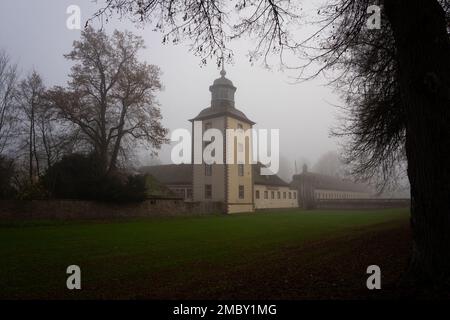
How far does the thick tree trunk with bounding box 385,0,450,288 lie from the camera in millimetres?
4820

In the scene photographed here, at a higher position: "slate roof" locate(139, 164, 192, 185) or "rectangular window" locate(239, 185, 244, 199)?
"slate roof" locate(139, 164, 192, 185)

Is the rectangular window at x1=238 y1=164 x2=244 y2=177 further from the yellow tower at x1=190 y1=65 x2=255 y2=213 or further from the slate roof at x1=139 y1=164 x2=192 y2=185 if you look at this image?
the slate roof at x1=139 y1=164 x2=192 y2=185

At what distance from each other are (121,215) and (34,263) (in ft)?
62.0

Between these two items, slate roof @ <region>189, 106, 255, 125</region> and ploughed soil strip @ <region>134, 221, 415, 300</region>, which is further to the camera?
slate roof @ <region>189, 106, 255, 125</region>

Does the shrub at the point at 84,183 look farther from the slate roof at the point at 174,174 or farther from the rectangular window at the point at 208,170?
the slate roof at the point at 174,174

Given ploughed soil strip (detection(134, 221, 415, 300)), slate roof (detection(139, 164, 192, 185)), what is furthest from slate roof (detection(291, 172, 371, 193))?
ploughed soil strip (detection(134, 221, 415, 300))

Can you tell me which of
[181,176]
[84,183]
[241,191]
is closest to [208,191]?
[241,191]

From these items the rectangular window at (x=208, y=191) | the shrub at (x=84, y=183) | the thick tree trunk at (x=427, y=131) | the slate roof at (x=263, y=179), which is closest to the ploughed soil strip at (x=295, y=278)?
the thick tree trunk at (x=427, y=131)

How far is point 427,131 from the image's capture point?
16.2 ft

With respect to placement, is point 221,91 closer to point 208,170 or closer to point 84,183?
point 208,170

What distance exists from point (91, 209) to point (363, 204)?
138ft

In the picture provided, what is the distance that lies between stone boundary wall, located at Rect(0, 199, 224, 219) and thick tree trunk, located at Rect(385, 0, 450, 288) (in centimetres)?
2328
